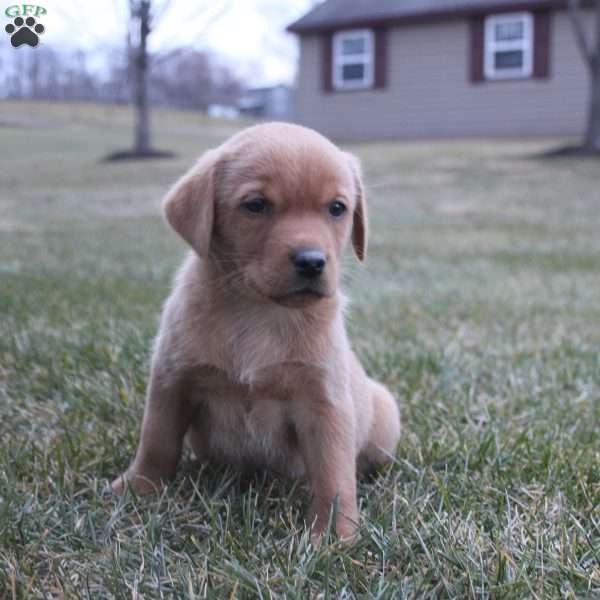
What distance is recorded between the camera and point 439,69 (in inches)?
901

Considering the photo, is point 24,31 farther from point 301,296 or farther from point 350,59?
point 350,59

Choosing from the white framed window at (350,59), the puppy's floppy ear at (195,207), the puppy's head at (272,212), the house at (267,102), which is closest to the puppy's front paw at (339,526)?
the puppy's head at (272,212)

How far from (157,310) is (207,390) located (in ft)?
8.74

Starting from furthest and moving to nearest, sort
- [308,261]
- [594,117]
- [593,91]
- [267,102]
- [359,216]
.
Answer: [267,102] < [593,91] < [594,117] < [359,216] < [308,261]

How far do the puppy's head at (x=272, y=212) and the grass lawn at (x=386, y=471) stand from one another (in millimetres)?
Answer: 654

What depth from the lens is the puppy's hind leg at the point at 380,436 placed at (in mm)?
3000

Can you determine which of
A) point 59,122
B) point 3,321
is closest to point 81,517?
point 3,321

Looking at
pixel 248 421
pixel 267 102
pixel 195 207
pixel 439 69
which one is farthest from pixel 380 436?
pixel 267 102

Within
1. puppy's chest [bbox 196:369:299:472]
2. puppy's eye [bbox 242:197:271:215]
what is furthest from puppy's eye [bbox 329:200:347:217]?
puppy's chest [bbox 196:369:299:472]

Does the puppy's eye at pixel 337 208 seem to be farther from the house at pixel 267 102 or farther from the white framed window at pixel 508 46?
the house at pixel 267 102

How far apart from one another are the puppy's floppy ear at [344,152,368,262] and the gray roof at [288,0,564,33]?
20.0 meters

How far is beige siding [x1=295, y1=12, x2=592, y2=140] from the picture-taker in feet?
70.3

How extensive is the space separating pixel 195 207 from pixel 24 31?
986 millimetres

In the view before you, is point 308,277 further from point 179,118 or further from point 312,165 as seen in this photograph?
point 179,118
